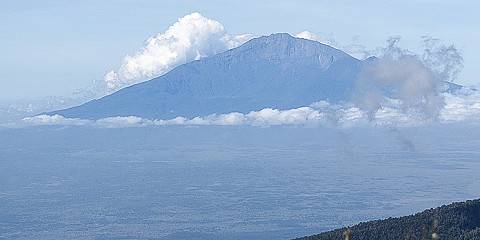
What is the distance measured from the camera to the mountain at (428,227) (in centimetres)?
6969

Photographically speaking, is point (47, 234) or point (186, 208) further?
point (186, 208)

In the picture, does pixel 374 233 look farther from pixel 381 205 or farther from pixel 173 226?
pixel 381 205

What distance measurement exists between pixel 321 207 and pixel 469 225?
12049 centimetres

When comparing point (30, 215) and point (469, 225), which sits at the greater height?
point (469, 225)

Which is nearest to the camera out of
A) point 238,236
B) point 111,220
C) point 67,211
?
point 238,236

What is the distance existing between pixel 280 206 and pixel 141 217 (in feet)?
109

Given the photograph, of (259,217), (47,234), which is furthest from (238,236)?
(47,234)

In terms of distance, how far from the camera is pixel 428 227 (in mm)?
71875

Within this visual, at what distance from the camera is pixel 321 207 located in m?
193

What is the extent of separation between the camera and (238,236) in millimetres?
152625

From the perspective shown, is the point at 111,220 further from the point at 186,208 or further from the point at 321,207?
the point at 321,207

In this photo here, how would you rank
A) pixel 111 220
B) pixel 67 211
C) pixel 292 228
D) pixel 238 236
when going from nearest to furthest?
pixel 238 236 < pixel 292 228 < pixel 111 220 < pixel 67 211

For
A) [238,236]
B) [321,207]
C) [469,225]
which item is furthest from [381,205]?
[469,225]

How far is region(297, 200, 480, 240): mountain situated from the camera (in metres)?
69.7
